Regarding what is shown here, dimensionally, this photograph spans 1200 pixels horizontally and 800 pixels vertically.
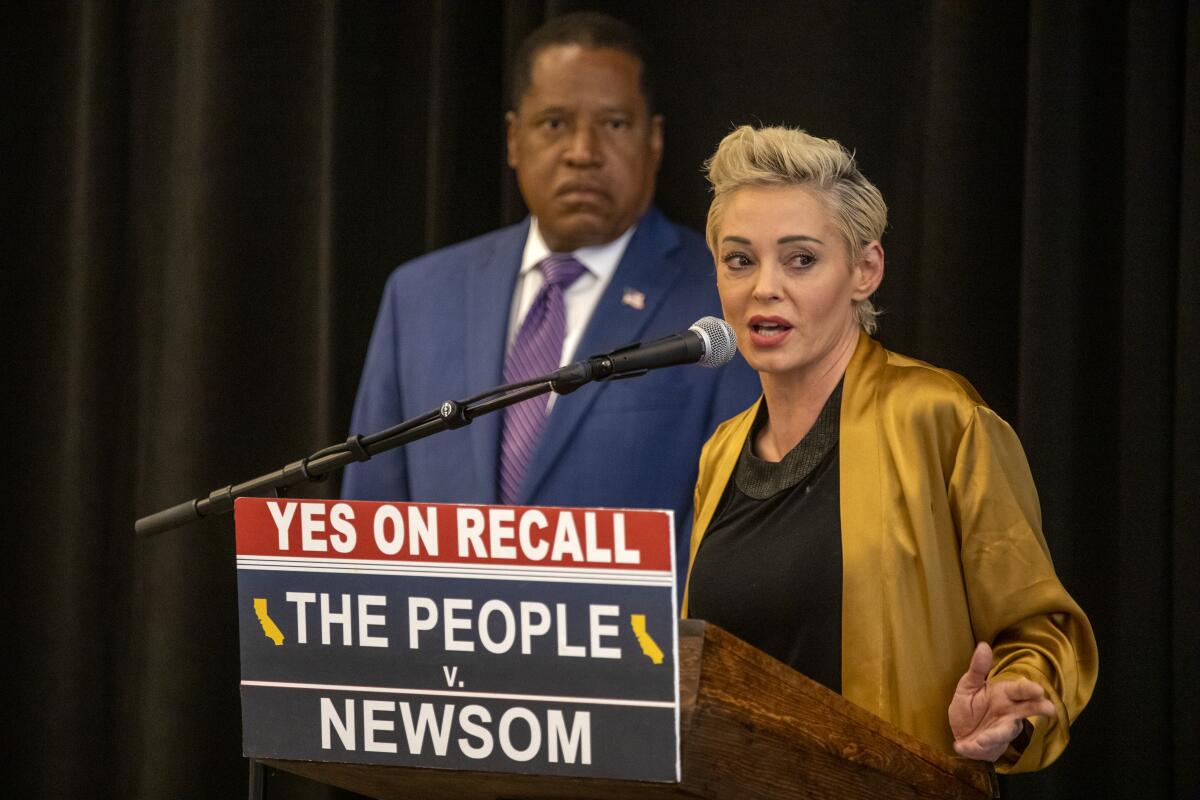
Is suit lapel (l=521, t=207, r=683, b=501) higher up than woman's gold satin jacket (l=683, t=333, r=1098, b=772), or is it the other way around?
suit lapel (l=521, t=207, r=683, b=501)

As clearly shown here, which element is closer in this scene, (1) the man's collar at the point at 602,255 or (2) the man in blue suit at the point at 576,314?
(2) the man in blue suit at the point at 576,314

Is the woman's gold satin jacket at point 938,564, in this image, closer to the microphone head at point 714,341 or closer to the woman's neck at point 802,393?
the woman's neck at point 802,393

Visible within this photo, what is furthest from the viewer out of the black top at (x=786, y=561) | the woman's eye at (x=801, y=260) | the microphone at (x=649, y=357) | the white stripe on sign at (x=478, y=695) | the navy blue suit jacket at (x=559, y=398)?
the navy blue suit jacket at (x=559, y=398)

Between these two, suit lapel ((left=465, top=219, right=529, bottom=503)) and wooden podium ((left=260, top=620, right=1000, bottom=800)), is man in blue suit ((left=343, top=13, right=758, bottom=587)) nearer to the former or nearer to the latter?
suit lapel ((left=465, top=219, right=529, bottom=503))

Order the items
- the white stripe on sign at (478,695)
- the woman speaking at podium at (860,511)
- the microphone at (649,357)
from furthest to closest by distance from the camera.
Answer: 1. the woman speaking at podium at (860,511)
2. the microphone at (649,357)
3. the white stripe on sign at (478,695)

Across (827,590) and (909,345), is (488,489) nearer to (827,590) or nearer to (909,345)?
(909,345)

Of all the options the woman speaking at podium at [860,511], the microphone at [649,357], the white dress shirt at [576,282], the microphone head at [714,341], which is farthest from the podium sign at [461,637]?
the white dress shirt at [576,282]

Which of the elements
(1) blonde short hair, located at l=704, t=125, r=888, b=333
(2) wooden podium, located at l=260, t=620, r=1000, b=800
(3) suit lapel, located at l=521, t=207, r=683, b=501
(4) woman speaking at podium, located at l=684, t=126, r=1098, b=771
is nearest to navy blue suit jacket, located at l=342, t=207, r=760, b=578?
(3) suit lapel, located at l=521, t=207, r=683, b=501

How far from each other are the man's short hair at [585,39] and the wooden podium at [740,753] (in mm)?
1664

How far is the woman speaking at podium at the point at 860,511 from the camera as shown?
1.62 meters

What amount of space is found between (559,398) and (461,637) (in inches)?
56.0

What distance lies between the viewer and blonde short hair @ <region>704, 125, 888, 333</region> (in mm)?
1828

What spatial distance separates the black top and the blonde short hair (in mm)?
230

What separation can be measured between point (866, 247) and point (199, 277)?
1.75m
